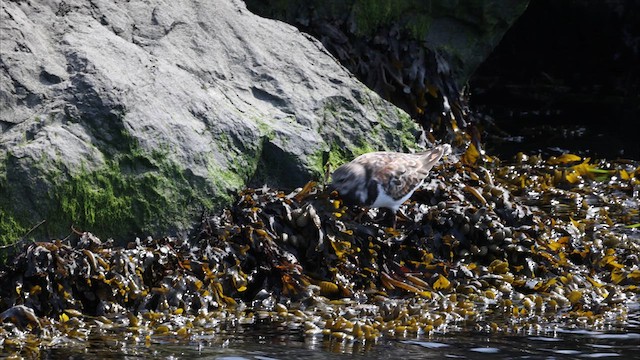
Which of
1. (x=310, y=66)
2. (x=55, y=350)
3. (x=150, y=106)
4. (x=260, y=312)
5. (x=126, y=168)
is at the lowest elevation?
(x=55, y=350)

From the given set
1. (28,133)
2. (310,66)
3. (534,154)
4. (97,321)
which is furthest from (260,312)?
(534,154)

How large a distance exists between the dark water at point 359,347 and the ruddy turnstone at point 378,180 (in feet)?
4.42

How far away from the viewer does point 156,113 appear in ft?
21.3

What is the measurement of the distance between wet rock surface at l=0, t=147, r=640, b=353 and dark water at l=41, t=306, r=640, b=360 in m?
0.09

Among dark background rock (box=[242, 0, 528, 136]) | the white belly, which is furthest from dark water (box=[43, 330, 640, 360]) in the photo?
dark background rock (box=[242, 0, 528, 136])

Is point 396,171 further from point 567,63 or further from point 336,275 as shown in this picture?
point 567,63

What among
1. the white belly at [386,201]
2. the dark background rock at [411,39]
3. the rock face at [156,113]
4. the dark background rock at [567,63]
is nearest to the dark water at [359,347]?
the rock face at [156,113]

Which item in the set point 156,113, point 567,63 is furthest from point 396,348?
point 567,63

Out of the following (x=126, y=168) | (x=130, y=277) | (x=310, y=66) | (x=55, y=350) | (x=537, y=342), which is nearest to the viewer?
(x=55, y=350)

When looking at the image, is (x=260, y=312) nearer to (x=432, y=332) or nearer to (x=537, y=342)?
(x=432, y=332)

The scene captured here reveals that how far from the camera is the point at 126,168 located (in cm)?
620

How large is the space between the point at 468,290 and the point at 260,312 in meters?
1.25

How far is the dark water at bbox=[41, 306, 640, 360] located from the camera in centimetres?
500

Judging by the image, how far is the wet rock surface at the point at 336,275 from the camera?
5.54 m
